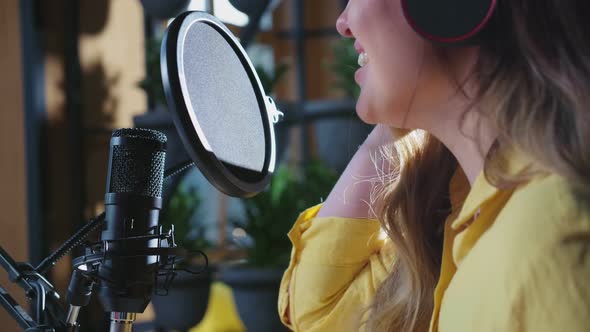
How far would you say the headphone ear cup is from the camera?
20.2 inches

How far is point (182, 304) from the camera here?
211 cm

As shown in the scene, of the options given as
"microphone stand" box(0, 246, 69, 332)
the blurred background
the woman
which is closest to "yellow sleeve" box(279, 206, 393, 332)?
the woman

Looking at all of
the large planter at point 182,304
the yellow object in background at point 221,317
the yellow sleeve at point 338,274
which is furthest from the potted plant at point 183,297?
the yellow sleeve at point 338,274

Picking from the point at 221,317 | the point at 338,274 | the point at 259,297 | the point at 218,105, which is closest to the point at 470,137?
the point at 218,105

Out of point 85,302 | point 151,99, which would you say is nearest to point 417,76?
point 85,302

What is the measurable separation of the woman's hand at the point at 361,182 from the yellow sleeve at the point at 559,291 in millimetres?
447

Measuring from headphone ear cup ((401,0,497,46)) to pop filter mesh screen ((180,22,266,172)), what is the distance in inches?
7.2

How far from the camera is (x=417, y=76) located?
0.61 m

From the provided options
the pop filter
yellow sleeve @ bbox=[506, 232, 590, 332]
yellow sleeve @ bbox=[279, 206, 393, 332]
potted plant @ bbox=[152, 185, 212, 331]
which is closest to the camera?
yellow sleeve @ bbox=[506, 232, 590, 332]

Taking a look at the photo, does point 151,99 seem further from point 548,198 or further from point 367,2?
point 548,198

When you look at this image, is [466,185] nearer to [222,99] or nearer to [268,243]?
[222,99]

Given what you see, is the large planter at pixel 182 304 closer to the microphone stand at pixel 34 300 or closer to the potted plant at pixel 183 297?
the potted plant at pixel 183 297

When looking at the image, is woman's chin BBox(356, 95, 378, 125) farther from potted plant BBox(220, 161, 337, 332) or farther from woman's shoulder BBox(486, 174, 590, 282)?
potted plant BBox(220, 161, 337, 332)

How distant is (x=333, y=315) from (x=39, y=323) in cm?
37
